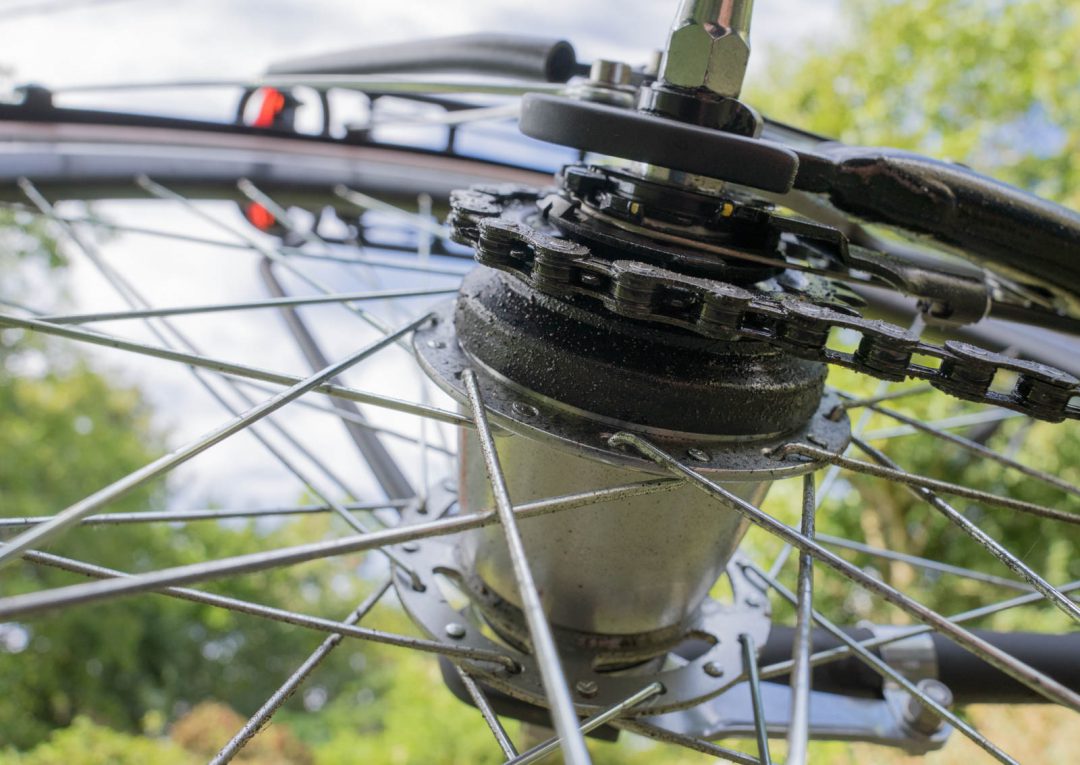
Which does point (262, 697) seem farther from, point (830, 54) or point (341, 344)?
point (830, 54)

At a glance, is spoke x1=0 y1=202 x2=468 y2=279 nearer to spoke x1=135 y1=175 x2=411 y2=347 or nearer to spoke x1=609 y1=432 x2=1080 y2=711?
spoke x1=135 y1=175 x2=411 y2=347

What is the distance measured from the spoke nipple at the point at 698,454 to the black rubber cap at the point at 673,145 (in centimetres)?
16

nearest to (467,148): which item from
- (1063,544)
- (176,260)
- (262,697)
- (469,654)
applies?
(469,654)

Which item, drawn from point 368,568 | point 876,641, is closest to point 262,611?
point 876,641

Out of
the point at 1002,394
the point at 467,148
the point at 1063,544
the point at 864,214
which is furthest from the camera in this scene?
the point at 1063,544

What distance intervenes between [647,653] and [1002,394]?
0.30 meters

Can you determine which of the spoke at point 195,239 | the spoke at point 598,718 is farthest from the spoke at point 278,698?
the spoke at point 195,239

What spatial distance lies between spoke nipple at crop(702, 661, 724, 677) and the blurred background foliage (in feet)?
6.87

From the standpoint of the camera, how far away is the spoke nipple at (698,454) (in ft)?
1.72

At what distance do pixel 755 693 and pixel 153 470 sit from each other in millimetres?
425

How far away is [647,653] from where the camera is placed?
66 cm

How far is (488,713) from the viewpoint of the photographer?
2.03 ft

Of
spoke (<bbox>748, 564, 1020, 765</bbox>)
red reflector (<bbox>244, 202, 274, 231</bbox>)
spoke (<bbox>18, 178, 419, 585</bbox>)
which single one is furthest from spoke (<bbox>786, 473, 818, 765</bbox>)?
red reflector (<bbox>244, 202, 274, 231</bbox>)

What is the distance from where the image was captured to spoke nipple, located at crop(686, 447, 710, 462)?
20.6 inches
